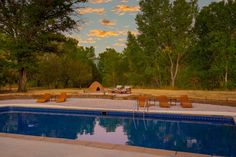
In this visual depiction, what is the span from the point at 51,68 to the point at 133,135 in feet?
71.6

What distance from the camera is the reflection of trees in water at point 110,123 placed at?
1188cm

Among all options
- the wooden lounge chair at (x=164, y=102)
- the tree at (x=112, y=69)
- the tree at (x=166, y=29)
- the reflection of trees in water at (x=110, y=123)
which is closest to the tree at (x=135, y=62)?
the tree at (x=166, y=29)

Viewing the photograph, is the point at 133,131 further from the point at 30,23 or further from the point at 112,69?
the point at 112,69

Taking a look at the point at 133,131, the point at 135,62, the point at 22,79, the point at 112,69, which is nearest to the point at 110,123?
the point at 133,131

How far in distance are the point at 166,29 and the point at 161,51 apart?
9.22ft

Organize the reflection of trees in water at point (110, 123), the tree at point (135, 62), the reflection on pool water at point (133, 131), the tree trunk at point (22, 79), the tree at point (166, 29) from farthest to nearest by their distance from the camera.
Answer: the tree at point (135, 62)
the tree at point (166, 29)
the tree trunk at point (22, 79)
the reflection of trees in water at point (110, 123)
the reflection on pool water at point (133, 131)

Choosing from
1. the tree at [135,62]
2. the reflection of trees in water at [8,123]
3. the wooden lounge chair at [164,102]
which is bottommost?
the reflection of trees in water at [8,123]

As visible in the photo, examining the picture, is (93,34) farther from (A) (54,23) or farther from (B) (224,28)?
(B) (224,28)

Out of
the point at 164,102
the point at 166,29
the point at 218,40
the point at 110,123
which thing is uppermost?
the point at 166,29

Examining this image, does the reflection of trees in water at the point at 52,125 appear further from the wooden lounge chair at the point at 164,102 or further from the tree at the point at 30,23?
the tree at the point at 30,23

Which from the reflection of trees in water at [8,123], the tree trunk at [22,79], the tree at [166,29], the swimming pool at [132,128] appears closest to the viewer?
the swimming pool at [132,128]

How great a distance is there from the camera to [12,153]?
598cm

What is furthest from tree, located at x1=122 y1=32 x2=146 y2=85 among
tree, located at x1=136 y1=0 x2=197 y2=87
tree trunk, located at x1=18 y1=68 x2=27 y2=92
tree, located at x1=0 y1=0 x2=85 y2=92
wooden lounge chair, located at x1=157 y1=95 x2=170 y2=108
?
wooden lounge chair, located at x1=157 y1=95 x2=170 y2=108

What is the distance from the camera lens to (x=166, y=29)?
3209cm
